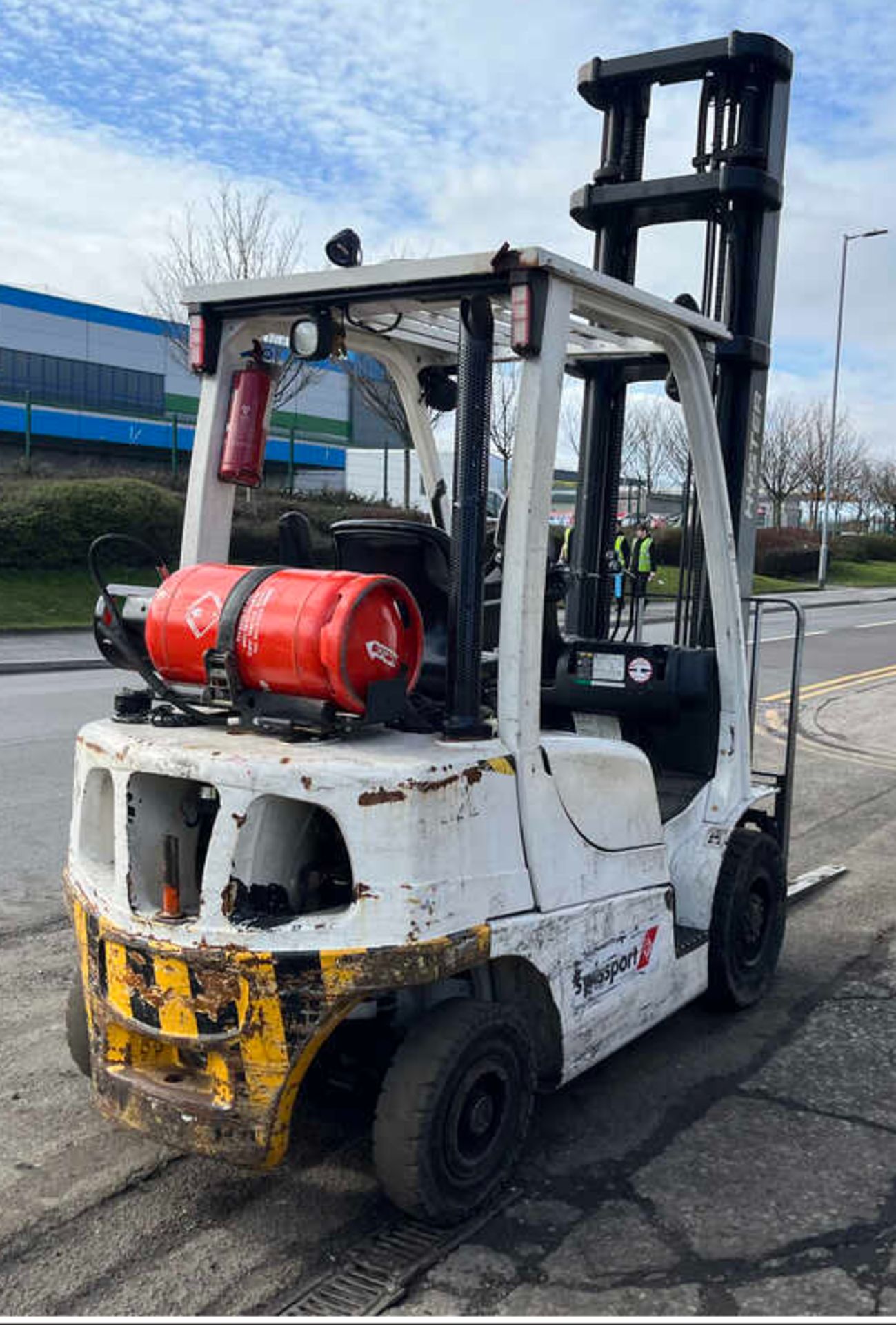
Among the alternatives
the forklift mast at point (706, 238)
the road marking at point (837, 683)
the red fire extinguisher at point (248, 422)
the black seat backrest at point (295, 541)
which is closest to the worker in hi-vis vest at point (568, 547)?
the forklift mast at point (706, 238)

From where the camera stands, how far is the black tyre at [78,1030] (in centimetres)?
391

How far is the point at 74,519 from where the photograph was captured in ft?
80.3

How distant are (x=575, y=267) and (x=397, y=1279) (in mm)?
2706

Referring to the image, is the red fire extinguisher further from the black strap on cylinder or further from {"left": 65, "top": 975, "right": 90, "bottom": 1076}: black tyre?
{"left": 65, "top": 975, "right": 90, "bottom": 1076}: black tyre

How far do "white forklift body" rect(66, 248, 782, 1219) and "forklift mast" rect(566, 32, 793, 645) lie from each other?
3.67 ft

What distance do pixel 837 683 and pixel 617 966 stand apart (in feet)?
45.5

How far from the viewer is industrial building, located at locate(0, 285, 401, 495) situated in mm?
40812

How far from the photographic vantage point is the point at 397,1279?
3.11m

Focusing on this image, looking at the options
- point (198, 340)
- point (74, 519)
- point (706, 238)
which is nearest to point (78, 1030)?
point (198, 340)

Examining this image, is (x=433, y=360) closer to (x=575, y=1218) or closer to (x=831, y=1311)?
(x=575, y=1218)

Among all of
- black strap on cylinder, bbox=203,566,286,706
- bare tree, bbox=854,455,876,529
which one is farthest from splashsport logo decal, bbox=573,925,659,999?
bare tree, bbox=854,455,876,529

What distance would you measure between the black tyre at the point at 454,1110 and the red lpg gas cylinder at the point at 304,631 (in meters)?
0.90

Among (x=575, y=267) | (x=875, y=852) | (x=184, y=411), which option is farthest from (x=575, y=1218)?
(x=184, y=411)

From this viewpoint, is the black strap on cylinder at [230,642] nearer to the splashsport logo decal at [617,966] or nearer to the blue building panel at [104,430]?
the splashsport logo decal at [617,966]
